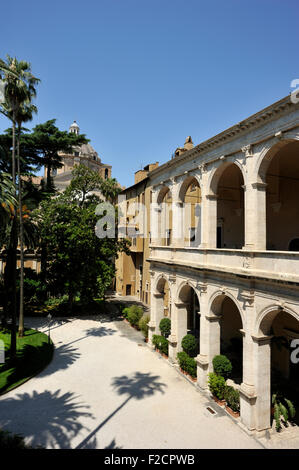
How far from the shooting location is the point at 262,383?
11922 millimetres

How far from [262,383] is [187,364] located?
5.46 m

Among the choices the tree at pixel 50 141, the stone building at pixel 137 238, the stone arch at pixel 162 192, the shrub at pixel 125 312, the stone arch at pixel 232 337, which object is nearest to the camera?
the stone arch at pixel 232 337

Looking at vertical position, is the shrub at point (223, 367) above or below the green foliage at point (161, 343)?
above

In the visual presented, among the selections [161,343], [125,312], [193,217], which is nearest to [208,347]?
[161,343]

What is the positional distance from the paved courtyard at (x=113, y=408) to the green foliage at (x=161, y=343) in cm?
61

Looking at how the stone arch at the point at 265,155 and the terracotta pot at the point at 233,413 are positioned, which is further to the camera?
the terracotta pot at the point at 233,413

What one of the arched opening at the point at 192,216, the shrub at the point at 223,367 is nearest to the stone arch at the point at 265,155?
the shrub at the point at 223,367

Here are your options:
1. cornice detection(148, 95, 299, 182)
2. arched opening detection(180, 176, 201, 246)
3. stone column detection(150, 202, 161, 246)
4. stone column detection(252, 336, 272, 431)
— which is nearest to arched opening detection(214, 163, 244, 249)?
arched opening detection(180, 176, 201, 246)

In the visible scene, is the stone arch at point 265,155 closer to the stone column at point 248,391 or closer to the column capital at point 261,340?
the column capital at point 261,340

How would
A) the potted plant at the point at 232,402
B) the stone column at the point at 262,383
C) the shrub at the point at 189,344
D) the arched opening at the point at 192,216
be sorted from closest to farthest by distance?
1. the stone column at the point at 262,383
2. the potted plant at the point at 232,402
3. the shrub at the point at 189,344
4. the arched opening at the point at 192,216

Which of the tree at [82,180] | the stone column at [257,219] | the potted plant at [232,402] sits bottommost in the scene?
the potted plant at [232,402]

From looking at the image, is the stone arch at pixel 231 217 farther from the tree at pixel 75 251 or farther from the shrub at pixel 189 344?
the tree at pixel 75 251

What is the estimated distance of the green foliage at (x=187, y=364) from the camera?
16.3 m
